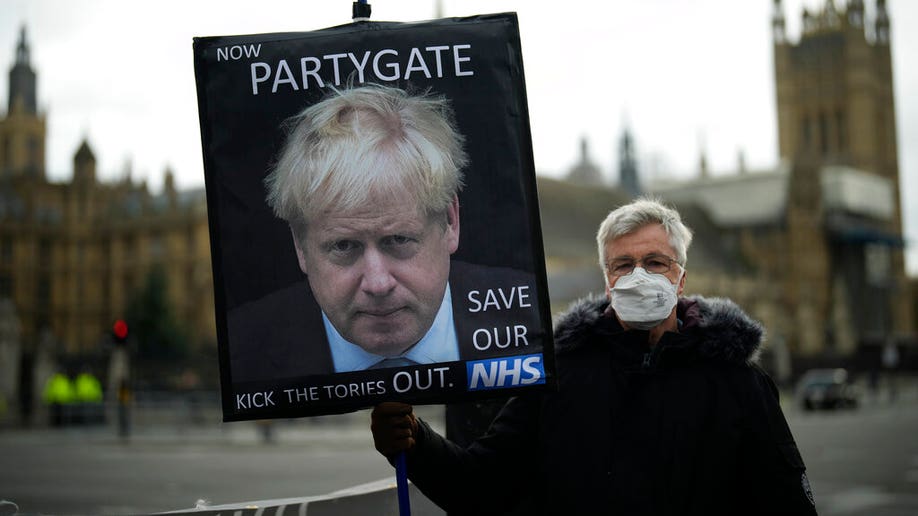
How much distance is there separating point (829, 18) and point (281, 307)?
118404 millimetres

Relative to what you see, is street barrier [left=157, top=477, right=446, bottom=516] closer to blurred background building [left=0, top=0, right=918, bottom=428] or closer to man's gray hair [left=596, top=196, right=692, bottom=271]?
man's gray hair [left=596, top=196, right=692, bottom=271]

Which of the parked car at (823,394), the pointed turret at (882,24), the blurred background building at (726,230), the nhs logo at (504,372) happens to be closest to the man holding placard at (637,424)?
the nhs logo at (504,372)

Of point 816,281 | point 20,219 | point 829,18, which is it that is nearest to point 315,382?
point 20,219

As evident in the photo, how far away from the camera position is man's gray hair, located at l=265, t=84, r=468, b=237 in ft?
9.71

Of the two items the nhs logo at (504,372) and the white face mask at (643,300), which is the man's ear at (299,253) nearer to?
the nhs logo at (504,372)

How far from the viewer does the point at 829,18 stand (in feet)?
370

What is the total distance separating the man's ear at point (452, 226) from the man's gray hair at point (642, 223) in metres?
0.47

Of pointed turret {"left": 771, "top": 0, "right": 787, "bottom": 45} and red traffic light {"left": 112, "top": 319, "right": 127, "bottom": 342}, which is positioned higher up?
pointed turret {"left": 771, "top": 0, "right": 787, "bottom": 45}

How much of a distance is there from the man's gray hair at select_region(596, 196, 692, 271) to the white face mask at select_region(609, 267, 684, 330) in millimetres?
129

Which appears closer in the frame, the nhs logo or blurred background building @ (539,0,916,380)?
the nhs logo

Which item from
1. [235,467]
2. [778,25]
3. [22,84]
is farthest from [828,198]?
[235,467]

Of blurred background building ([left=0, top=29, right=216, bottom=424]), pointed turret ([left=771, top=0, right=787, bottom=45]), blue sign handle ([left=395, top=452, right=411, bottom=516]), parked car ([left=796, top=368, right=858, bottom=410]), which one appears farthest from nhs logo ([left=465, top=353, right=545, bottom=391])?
pointed turret ([left=771, top=0, right=787, bottom=45])

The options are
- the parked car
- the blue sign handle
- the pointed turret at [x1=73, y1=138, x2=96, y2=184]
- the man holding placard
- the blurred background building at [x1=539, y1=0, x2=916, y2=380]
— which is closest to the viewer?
the blue sign handle

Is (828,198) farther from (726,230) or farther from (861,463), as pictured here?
(861,463)
